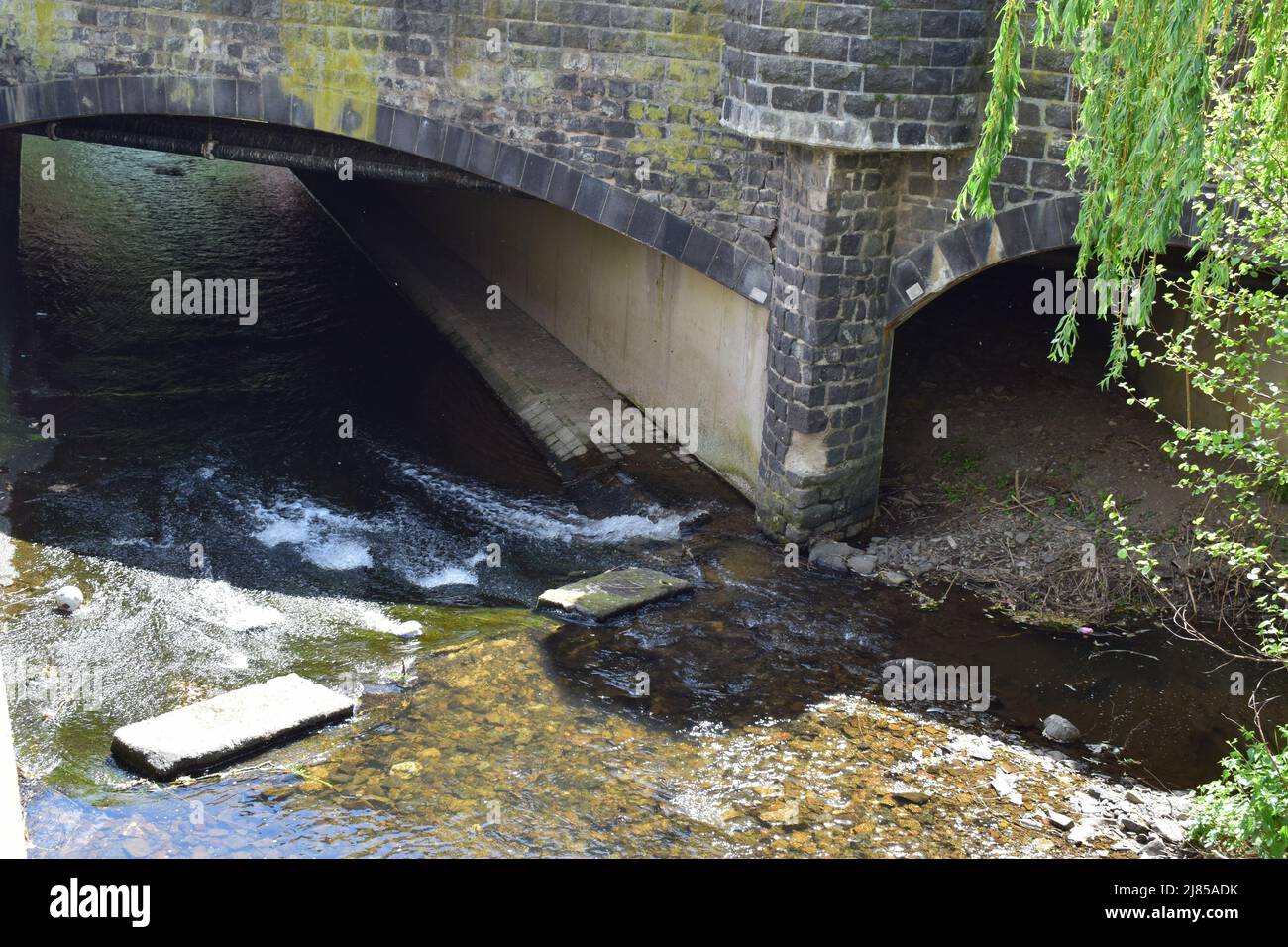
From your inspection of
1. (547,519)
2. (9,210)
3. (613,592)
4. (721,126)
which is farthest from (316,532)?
(9,210)

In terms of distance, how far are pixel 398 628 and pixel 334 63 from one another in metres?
4.48

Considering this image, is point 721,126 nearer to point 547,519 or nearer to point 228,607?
point 547,519

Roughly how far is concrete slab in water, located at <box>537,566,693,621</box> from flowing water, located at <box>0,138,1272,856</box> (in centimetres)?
19

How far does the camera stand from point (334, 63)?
9.65 m

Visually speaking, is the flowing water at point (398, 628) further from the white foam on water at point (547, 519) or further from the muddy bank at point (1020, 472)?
the muddy bank at point (1020, 472)

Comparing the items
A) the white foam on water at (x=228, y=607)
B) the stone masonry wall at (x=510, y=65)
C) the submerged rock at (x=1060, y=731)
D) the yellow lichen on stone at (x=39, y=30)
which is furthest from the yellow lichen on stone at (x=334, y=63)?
the submerged rock at (x=1060, y=731)

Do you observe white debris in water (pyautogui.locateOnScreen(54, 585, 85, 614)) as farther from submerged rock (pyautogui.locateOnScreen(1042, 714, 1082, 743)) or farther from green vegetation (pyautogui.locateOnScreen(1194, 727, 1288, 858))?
green vegetation (pyautogui.locateOnScreen(1194, 727, 1288, 858))

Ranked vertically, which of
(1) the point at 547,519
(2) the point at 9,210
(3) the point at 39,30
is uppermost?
(3) the point at 39,30

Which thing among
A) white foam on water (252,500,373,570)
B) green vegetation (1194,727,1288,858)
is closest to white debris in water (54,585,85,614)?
white foam on water (252,500,373,570)

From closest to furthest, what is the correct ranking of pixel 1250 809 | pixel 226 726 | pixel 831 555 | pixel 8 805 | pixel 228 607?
pixel 8 805
pixel 1250 809
pixel 226 726
pixel 228 607
pixel 831 555

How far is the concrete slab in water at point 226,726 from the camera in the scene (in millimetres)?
6176

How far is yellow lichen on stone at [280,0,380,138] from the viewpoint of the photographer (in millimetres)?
9547
